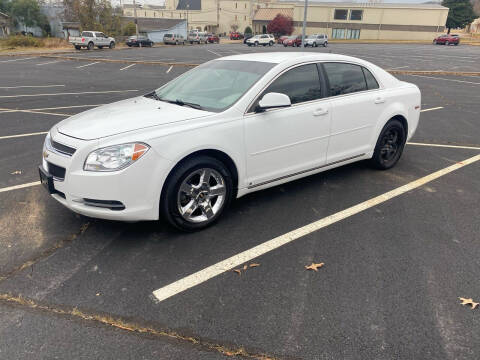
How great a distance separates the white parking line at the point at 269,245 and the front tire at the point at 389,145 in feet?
1.75

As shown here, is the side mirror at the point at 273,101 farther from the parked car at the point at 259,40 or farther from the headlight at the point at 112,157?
the parked car at the point at 259,40

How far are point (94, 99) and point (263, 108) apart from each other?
28.1ft

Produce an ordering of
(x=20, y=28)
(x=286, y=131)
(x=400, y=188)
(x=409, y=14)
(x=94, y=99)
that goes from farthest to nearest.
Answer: (x=409, y=14) → (x=20, y=28) → (x=94, y=99) → (x=400, y=188) → (x=286, y=131)

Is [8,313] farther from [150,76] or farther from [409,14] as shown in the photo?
[409,14]

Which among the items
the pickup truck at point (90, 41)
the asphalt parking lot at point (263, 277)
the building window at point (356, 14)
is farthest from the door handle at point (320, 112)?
the building window at point (356, 14)

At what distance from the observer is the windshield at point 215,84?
4043 mm

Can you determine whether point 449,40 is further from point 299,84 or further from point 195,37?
point 299,84

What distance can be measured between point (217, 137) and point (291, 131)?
97 centimetres

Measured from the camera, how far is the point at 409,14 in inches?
2778

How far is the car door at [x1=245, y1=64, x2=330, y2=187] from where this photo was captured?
3.99 metres

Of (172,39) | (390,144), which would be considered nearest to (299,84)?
(390,144)

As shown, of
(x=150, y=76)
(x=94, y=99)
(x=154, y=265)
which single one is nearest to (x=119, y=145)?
(x=154, y=265)

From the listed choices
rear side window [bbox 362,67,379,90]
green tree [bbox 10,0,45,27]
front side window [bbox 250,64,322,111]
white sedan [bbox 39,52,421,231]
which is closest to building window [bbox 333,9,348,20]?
green tree [bbox 10,0,45,27]

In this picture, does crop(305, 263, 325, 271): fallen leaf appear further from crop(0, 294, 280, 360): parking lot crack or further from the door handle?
the door handle
